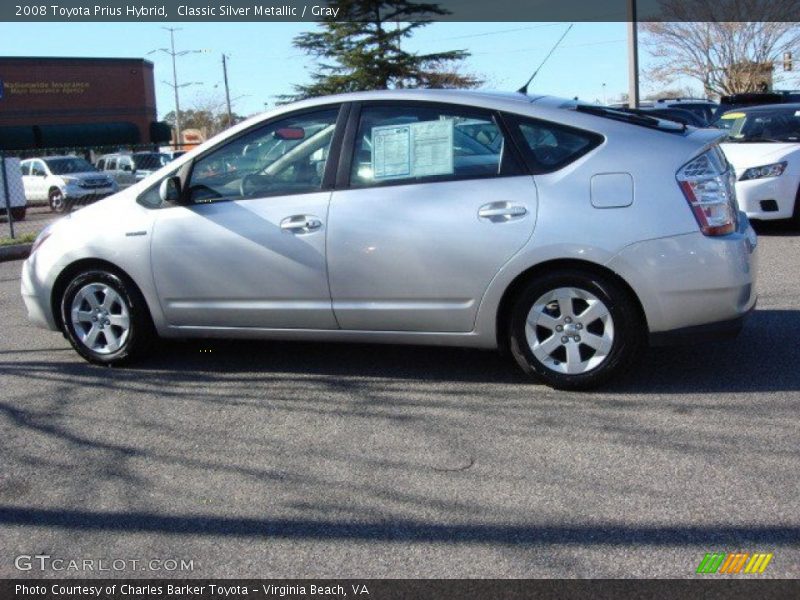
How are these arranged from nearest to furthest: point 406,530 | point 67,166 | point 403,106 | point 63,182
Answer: point 406,530 < point 403,106 < point 63,182 < point 67,166

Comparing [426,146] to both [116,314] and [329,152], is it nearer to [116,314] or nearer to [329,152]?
[329,152]

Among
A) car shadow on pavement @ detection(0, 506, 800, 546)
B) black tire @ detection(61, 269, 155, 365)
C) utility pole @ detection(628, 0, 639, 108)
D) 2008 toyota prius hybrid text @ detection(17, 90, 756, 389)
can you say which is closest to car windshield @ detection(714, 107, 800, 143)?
2008 toyota prius hybrid text @ detection(17, 90, 756, 389)

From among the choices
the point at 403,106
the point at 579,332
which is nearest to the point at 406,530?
the point at 579,332

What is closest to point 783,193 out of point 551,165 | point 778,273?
point 778,273

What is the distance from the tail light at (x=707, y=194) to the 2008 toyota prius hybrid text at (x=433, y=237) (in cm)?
1

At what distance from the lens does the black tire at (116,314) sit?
6010mm

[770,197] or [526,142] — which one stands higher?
[526,142]

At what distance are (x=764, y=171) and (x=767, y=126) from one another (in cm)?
136

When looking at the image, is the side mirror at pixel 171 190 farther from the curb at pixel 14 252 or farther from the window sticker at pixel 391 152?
the curb at pixel 14 252

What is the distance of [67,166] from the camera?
26.6m

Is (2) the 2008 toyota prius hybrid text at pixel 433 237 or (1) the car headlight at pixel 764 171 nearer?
(2) the 2008 toyota prius hybrid text at pixel 433 237

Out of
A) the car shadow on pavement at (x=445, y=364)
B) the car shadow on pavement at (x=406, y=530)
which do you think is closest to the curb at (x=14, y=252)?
the car shadow on pavement at (x=445, y=364)

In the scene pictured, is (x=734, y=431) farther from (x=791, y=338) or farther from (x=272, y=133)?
(x=272, y=133)

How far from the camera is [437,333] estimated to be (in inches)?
214
